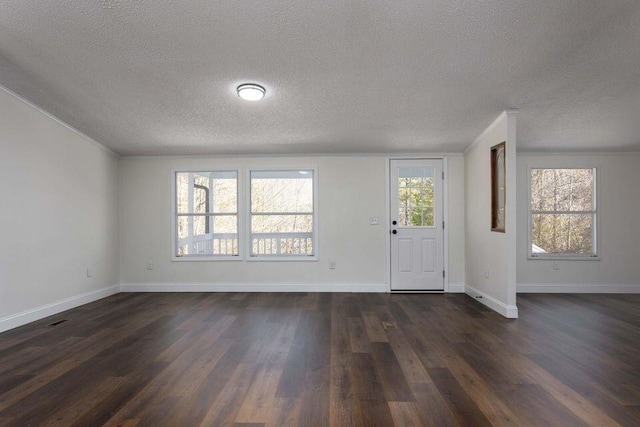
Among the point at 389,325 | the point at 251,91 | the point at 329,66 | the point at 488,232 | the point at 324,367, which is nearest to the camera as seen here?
the point at 324,367

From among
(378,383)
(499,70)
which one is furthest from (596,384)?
(499,70)

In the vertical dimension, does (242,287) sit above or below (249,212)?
below

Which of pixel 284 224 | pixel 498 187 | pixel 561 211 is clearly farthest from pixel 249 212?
pixel 561 211

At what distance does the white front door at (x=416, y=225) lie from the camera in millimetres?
5074

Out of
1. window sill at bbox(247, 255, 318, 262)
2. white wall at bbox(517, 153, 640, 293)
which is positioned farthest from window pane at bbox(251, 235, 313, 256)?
white wall at bbox(517, 153, 640, 293)

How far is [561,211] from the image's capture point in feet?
16.6

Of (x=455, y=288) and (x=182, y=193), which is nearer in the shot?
(x=455, y=288)

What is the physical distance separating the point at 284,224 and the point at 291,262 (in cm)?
73

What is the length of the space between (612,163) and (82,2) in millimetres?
6661

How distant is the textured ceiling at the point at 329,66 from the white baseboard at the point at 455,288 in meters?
2.19

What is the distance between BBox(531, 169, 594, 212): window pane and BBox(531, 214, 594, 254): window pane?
15 cm

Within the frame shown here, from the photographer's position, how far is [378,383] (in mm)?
2164

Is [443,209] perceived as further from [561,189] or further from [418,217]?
[561,189]

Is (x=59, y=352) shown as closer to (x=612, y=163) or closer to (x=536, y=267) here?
(x=536, y=267)
